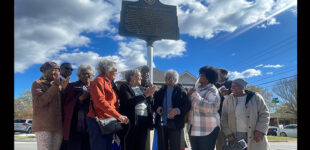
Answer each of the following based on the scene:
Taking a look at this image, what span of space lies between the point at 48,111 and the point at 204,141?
2.33 metres

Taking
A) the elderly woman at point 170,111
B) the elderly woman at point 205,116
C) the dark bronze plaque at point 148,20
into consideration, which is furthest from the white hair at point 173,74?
the dark bronze plaque at point 148,20

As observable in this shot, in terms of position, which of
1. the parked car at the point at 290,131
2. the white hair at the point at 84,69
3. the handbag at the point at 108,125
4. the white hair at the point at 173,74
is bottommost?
the parked car at the point at 290,131

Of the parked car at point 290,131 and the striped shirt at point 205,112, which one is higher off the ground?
the striped shirt at point 205,112

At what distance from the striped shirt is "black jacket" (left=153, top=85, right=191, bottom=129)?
15cm

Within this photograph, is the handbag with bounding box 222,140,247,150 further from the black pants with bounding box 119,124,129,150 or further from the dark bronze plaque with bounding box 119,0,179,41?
the dark bronze plaque with bounding box 119,0,179,41

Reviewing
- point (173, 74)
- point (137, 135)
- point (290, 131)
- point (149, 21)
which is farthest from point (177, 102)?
point (290, 131)

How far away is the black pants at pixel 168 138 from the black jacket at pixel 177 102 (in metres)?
0.11

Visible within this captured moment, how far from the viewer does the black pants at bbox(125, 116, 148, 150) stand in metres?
3.25

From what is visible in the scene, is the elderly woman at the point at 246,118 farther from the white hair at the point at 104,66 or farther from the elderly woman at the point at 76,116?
the elderly woman at the point at 76,116

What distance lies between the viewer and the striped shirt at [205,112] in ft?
10.7

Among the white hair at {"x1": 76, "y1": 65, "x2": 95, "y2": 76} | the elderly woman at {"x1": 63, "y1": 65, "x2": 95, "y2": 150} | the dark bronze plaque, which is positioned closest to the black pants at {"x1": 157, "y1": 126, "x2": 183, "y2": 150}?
the elderly woman at {"x1": 63, "y1": 65, "x2": 95, "y2": 150}
